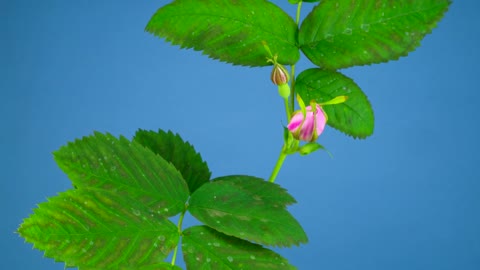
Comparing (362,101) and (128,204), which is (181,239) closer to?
(128,204)

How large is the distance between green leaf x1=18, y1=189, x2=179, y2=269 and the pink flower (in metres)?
0.08

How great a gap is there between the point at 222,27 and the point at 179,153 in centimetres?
9

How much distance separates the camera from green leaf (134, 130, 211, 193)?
0.49m

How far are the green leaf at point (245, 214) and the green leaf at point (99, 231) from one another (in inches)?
1.0

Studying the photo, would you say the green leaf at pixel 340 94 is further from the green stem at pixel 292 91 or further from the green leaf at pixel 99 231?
the green leaf at pixel 99 231

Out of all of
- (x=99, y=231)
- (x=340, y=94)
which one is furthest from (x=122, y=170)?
(x=340, y=94)

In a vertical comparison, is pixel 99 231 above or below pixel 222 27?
below

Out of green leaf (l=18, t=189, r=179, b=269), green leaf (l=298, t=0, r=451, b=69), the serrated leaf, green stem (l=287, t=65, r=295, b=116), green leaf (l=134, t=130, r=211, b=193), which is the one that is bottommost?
green leaf (l=18, t=189, r=179, b=269)

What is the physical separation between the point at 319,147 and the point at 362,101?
0.07 m

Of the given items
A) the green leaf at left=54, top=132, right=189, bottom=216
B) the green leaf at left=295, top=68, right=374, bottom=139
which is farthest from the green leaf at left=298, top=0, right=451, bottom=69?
the green leaf at left=54, top=132, right=189, bottom=216

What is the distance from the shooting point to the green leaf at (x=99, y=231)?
0.39 metres

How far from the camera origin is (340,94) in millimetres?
478

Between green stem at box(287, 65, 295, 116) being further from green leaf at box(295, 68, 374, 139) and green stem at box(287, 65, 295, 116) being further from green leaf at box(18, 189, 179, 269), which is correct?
green leaf at box(18, 189, 179, 269)

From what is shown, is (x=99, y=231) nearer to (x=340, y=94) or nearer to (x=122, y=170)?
(x=122, y=170)
